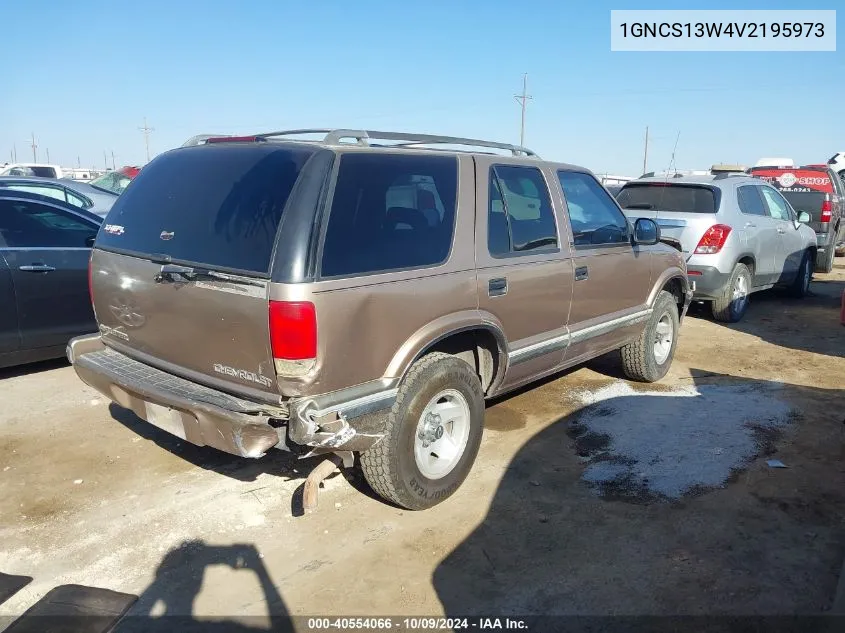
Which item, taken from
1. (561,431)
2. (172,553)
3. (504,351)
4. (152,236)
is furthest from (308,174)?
(561,431)

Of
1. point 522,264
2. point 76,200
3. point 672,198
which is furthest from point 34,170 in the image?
point 522,264

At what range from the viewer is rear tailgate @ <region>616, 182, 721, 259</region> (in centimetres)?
768

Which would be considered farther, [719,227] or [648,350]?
[719,227]

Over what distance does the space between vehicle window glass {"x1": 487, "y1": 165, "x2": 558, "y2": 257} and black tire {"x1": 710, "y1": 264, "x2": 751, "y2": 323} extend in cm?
445

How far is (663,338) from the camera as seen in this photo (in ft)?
20.1

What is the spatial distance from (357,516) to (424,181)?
1.85 meters

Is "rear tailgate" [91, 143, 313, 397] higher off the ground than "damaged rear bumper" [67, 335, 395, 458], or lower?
higher

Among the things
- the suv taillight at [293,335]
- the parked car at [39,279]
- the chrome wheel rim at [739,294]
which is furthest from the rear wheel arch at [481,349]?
the chrome wheel rim at [739,294]

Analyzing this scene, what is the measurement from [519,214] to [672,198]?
4488mm

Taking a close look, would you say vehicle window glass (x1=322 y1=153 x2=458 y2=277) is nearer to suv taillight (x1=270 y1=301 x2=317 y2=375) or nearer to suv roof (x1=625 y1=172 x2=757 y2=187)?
suv taillight (x1=270 y1=301 x2=317 y2=375)

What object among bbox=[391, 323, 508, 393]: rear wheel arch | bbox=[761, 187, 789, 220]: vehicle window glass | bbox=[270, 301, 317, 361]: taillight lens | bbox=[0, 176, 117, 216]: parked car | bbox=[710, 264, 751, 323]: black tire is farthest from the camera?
bbox=[0, 176, 117, 216]: parked car

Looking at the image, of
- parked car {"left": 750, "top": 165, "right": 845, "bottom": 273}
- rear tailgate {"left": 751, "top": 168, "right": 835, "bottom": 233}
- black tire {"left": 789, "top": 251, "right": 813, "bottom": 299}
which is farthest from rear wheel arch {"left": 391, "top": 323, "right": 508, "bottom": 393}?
rear tailgate {"left": 751, "top": 168, "right": 835, "bottom": 233}

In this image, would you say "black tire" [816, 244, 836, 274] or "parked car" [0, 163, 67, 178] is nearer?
"black tire" [816, 244, 836, 274]

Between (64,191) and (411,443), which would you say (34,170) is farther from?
(411,443)
